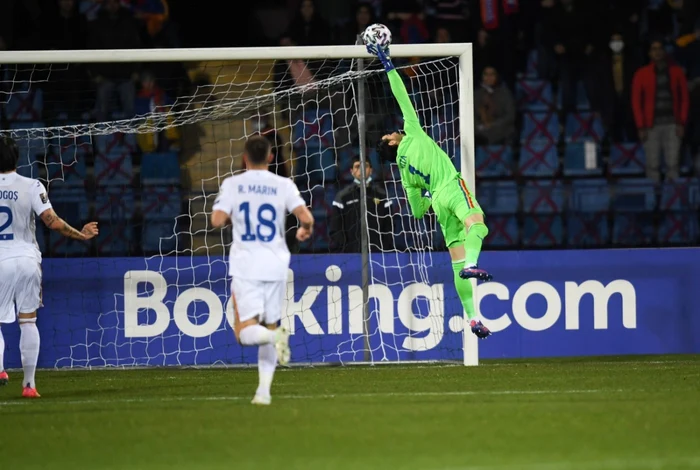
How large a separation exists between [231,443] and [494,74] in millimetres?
9807

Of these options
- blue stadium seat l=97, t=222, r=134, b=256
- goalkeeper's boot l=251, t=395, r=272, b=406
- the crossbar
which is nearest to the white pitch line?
goalkeeper's boot l=251, t=395, r=272, b=406

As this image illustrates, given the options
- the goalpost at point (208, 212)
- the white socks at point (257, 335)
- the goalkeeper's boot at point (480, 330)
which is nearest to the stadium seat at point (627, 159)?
the goalpost at point (208, 212)

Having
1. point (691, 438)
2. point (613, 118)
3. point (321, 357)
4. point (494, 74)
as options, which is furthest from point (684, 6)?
point (691, 438)

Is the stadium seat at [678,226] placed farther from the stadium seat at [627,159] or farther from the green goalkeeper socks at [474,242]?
the green goalkeeper socks at [474,242]

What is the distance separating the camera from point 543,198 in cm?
1485

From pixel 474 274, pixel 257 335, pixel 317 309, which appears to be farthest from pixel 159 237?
pixel 257 335

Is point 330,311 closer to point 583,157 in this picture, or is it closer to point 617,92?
point 583,157

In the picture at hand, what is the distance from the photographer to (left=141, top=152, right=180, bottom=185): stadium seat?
14.2 meters

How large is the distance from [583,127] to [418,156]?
548 cm

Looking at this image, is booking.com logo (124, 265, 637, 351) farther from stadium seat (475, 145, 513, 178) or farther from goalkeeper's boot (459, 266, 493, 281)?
stadium seat (475, 145, 513, 178)

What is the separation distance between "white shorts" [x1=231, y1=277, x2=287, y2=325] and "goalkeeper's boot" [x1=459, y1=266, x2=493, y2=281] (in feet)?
8.49

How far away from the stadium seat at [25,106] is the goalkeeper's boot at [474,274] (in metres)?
6.65

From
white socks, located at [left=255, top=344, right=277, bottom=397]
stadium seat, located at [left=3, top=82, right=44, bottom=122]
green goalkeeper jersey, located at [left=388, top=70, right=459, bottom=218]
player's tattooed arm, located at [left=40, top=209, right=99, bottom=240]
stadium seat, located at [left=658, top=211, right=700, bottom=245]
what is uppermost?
stadium seat, located at [left=3, top=82, right=44, bottom=122]

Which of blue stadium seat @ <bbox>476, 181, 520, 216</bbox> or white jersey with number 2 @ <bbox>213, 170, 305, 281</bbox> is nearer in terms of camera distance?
white jersey with number 2 @ <bbox>213, 170, 305, 281</bbox>
